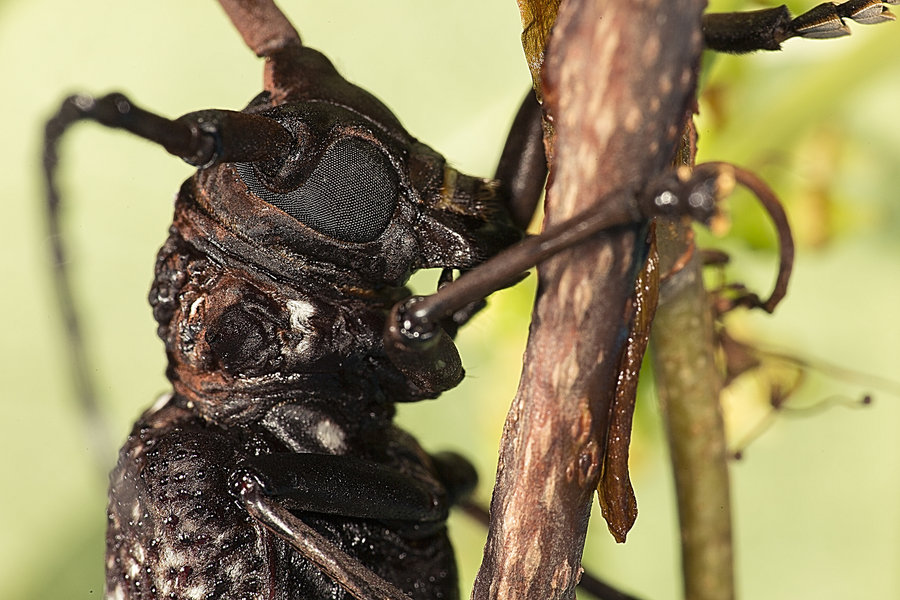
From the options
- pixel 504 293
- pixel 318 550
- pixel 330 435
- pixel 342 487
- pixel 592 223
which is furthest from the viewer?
pixel 504 293

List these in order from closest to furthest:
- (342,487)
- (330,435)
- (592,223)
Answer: (592,223) < (342,487) < (330,435)

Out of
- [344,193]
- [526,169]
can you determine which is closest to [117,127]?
[344,193]

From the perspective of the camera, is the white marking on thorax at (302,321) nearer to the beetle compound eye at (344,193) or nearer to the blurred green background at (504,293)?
the beetle compound eye at (344,193)

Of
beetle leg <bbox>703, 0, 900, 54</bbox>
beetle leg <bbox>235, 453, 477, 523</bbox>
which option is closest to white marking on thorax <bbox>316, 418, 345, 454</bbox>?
beetle leg <bbox>235, 453, 477, 523</bbox>

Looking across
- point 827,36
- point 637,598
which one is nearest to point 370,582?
point 637,598

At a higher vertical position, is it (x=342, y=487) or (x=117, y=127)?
(x=117, y=127)

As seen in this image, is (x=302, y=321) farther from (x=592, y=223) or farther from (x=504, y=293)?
(x=504, y=293)

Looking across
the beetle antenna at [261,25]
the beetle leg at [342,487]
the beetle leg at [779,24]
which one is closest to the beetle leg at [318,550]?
the beetle leg at [342,487]
